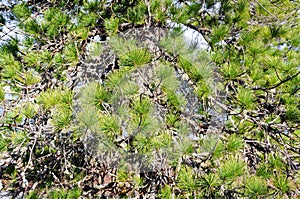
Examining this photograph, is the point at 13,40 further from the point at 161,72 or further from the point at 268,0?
the point at 268,0

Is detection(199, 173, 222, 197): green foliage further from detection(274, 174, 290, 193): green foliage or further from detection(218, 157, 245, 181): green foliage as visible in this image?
detection(274, 174, 290, 193): green foliage

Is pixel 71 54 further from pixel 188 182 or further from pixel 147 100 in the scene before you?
pixel 188 182

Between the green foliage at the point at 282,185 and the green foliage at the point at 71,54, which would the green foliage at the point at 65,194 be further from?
the green foliage at the point at 282,185

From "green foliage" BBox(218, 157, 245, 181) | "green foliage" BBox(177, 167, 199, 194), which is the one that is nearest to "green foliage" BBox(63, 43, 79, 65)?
"green foliage" BBox(177, 167, 199, 194)

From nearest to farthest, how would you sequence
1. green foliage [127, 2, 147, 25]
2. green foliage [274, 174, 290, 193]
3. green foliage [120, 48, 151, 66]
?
green foliage [120, 48, 151, 66]
green foliage [274, 174, 290, 193]
green foliage [127, 2, 147, 25]

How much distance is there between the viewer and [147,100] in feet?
4.75

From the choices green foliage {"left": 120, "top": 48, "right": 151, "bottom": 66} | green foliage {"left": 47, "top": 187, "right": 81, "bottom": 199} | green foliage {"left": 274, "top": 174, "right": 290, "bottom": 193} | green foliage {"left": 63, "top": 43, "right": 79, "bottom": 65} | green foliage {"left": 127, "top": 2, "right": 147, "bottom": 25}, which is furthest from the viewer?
green foliage {"left": 127, "top": 2, "right": 147, "bottom": 25}

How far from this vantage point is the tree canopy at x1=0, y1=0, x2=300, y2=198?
5.06 feet

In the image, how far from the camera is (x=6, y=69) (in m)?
1.73

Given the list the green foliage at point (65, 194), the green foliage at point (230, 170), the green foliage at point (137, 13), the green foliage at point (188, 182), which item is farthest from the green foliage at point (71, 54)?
the green foliage at point (230, 170)

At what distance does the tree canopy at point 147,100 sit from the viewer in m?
1.54

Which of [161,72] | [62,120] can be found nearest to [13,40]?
[62,120]

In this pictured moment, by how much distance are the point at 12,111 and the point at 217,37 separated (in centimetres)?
136

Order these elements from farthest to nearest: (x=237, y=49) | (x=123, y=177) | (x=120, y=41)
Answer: (x=237, y=49) < (x=123, y=177) < (x=120, y=41)
